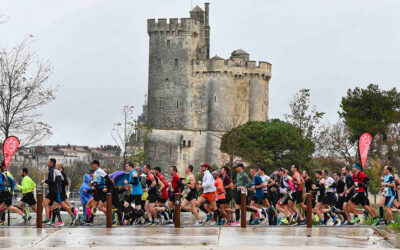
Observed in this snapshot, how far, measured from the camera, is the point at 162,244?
21594 millimetres

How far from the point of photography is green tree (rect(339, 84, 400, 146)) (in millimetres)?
92000

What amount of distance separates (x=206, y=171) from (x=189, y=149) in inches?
3309

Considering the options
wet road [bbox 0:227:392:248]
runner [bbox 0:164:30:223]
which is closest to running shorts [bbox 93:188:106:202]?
runner [bbox 0:164:30:223]

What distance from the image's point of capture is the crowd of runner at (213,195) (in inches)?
1121

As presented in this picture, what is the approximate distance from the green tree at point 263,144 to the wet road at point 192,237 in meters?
71.2

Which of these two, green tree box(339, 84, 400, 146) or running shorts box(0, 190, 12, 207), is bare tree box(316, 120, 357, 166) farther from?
running shorts box(0, 190, 12, 207)

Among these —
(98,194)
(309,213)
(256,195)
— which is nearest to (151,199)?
(98,194)

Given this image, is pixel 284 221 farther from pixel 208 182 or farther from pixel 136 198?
pixel 136 198

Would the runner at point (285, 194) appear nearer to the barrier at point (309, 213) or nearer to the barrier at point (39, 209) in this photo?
the barrier at point (309, 213)

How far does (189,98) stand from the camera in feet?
366

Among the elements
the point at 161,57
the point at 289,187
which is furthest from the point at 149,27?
the point at 289,187

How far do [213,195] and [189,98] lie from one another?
272 ft

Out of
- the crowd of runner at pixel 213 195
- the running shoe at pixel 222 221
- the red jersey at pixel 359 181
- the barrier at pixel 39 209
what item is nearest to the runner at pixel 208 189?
the crowd of runner at pixel 213 195

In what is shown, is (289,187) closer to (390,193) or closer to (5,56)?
(390,193)
